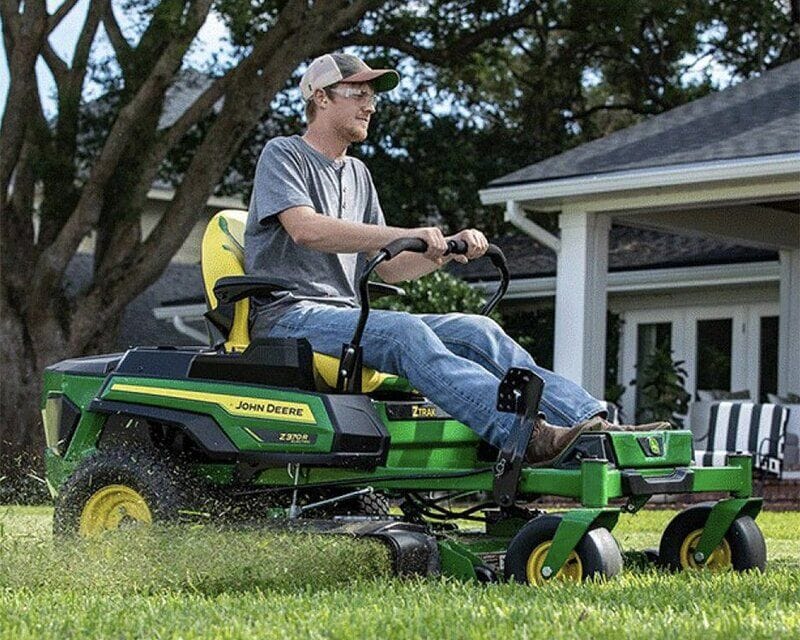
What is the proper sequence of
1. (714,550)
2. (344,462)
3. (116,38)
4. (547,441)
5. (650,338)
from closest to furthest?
1. (547,441)
2. (344,462)
3. (714,550)
4. (116,38)
5. (650,338)

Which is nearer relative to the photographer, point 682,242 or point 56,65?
point 56,65

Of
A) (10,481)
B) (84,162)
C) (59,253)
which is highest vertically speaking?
(84,162)

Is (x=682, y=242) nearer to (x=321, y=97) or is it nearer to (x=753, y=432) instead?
(x=753, y=432)

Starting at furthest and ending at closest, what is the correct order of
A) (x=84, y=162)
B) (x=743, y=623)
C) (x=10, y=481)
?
(x=84, y=162)
(x=10, y=481)
(x=743, y=623)

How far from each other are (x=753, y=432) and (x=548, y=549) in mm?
8367

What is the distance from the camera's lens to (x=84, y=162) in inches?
727

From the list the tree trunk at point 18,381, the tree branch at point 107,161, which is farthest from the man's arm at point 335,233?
the tree trunk at point 18,381

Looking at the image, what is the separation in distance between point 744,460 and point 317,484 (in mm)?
1463

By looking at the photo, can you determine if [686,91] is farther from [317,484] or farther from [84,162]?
[317,484]

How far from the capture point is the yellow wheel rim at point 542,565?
4.89 metres

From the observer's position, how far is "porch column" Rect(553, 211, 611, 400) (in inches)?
525

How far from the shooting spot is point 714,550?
5.60m

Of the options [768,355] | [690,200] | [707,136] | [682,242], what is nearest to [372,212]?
[690,200]

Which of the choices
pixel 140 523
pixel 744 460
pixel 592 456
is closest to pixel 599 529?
pixel 592 456
